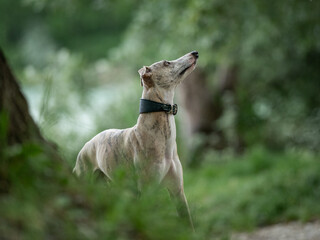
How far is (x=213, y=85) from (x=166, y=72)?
38.1 feet

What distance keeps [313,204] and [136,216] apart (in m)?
6.60

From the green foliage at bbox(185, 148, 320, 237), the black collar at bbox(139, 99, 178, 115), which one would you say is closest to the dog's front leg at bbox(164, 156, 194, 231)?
the black collar at bbox(139, 99, 178, 115)

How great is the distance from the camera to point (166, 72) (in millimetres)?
3721

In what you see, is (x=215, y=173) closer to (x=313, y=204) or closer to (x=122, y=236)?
(x=313, y=204)

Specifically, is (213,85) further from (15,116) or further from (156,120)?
(15,116)

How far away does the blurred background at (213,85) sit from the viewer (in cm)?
915

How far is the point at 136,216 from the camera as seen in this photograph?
2.50m

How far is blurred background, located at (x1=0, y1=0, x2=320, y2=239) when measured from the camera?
9148mm

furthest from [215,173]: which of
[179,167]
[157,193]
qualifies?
[157,193]

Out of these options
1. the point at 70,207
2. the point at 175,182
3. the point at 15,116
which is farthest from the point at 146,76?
the point at 70,207

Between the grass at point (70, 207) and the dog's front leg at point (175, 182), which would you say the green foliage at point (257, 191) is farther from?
the grass at point (70, 207)

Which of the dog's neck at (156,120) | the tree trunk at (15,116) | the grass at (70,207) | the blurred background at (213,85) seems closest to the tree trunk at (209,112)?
the blurred background at (213,85)

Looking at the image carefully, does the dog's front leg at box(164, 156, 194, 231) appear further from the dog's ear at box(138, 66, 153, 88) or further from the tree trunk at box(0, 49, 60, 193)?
the tree trunk at box(0, 49, 60, 193)

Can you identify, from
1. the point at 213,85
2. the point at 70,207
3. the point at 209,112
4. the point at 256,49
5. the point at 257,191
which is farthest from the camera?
the point at 213,85
